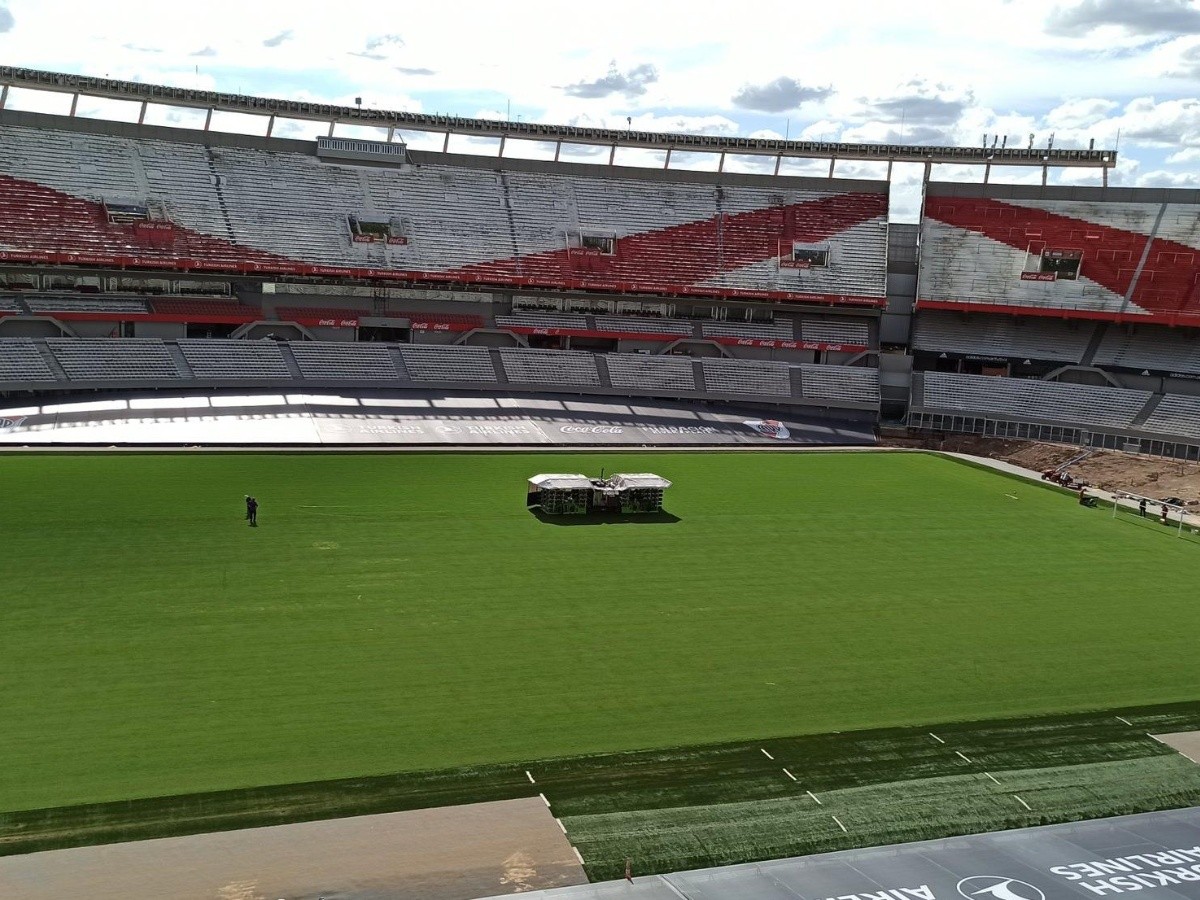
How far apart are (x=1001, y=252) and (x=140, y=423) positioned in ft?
156

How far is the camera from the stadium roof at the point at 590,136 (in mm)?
60406

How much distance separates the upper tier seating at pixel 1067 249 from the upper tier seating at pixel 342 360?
1208 inches

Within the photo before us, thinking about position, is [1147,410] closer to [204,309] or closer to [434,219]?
[434,219]

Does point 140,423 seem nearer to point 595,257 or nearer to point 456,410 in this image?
point 456,410

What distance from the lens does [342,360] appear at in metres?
56.9

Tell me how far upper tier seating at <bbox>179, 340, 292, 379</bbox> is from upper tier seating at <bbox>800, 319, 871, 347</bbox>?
29.3m

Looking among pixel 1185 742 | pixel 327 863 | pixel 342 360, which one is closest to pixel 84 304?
pixel 342 360

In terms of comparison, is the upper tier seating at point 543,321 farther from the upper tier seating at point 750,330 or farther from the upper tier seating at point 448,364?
the upper tier seating at point 750,330

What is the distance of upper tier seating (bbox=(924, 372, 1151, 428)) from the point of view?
187 ft

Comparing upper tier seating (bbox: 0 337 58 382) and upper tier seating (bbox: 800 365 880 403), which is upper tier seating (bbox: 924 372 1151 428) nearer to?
upper tier seating (bbox: 800 365 880 403)

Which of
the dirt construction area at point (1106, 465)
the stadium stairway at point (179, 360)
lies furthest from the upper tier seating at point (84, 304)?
the dirt construction area at point (1106, 465)

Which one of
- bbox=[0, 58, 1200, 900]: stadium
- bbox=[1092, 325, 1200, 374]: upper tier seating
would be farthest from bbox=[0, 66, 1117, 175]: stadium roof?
bbox=[1092, 325, 1200, 374]: upper tier seating

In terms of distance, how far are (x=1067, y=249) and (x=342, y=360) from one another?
1616 inches

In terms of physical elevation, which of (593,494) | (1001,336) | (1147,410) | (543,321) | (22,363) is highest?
(1001,336)
